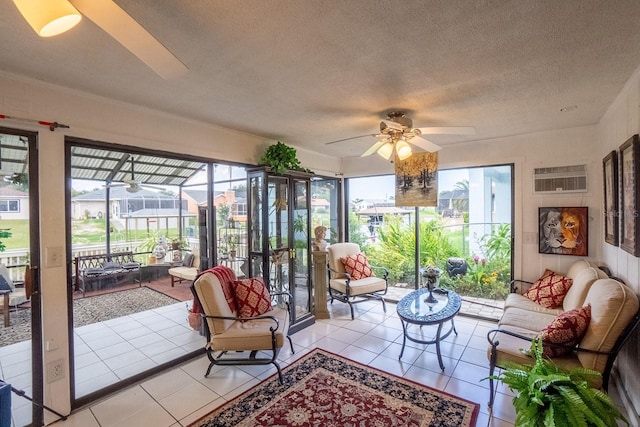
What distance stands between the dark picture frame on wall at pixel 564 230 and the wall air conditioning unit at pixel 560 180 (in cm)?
22

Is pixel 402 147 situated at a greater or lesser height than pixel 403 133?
lesser

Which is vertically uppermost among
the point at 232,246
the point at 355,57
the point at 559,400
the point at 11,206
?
the point at 355,57

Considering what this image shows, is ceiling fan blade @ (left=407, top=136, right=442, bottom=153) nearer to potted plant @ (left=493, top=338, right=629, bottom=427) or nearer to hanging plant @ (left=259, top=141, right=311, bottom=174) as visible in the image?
hanging plant @ (left=259, top=141, right=311, bottom=174)


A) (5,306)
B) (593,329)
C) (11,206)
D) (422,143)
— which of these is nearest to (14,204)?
(11,206)

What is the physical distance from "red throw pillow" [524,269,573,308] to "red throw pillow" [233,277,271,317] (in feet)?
9.69

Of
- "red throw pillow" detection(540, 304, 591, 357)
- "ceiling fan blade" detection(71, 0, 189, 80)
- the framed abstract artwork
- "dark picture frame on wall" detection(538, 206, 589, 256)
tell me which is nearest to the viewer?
"ceiling fan blade" detection(71, 0, 189, 80)

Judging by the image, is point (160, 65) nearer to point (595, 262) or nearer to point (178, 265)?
point (595, 262)

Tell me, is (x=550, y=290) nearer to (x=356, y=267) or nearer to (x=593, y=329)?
(x=593, y=329)

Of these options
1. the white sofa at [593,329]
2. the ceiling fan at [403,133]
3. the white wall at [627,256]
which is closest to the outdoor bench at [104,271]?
the ceiling fan at [403,133]

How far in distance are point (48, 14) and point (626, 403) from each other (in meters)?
3.91

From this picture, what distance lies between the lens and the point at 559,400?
1.64 meters

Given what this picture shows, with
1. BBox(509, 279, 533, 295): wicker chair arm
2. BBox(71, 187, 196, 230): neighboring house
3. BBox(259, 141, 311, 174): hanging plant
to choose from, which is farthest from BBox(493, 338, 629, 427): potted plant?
BBox(71, 187, 196, 230): neighboring house

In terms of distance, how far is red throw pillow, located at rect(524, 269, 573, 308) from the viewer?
3.22 metres

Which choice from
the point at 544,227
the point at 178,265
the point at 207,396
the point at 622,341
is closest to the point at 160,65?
the point at 207,396
